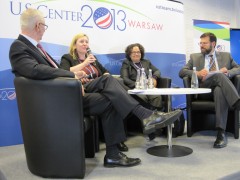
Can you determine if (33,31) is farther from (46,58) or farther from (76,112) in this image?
(76,112)

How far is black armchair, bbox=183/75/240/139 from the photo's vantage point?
10.6 feet

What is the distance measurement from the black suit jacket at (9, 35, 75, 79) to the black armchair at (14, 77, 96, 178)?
48 millimetres

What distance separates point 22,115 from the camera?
83.0 inches

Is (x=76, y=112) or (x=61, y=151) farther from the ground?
(x=76, y=112)

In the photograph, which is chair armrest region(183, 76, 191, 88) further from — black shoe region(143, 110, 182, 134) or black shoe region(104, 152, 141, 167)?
black shoe region(104, 152, 141, 167)

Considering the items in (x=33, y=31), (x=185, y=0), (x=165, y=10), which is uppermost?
(x=185, y=0)

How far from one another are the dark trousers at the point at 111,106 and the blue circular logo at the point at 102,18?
5.08 feet

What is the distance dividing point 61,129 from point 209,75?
1.89m

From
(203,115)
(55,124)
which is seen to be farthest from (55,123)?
(203,115)

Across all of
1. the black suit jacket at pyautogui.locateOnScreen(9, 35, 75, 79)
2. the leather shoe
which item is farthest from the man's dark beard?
the black suit jacket at pyautogui.locateOnScreen(9, 35, 75, 79)

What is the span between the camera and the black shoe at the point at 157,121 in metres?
2.17

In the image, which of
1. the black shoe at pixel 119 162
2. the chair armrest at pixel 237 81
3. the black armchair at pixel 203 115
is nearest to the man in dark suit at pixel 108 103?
the black shoe at pixel 119 162

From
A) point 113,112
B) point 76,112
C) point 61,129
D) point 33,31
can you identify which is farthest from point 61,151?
point 33,31

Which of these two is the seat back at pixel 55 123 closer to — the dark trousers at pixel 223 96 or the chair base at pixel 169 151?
the chair base at pixel 169 151
